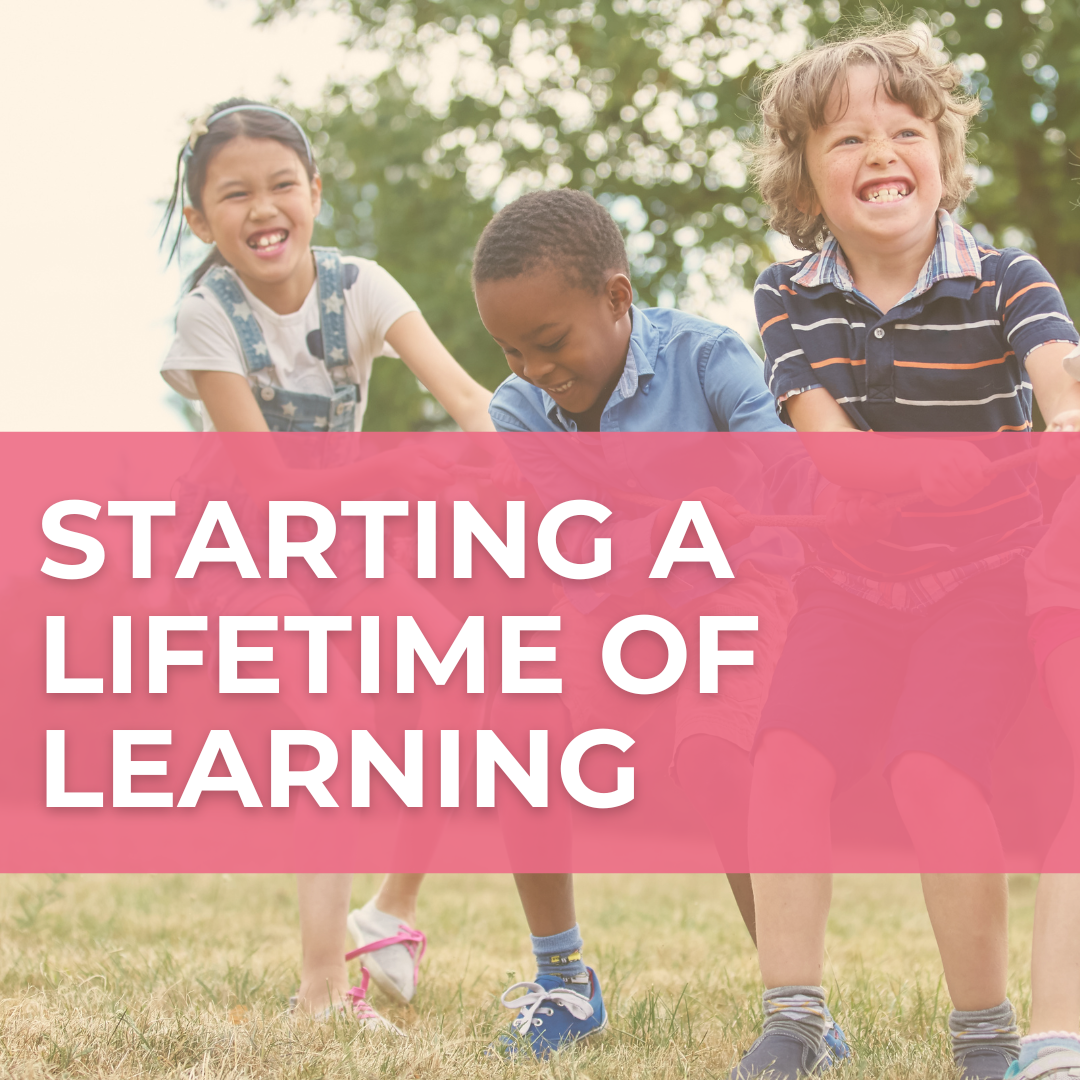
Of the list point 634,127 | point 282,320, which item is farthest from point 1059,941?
point 634,127

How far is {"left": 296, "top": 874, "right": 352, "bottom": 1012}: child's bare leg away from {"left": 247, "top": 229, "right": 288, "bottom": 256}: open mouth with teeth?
4.48ft

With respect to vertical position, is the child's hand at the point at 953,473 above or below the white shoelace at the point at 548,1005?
above

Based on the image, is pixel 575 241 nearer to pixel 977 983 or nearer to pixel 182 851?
pixel 977 983

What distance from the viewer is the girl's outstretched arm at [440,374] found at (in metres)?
2.96

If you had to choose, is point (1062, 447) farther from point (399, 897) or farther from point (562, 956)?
point (399, 897)

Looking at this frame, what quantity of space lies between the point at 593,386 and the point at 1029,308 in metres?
0.80

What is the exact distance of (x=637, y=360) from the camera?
2.49 metres

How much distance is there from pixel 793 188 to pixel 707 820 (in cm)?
114

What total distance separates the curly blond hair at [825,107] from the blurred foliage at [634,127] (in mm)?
5774

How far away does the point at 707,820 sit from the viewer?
7.62 feet

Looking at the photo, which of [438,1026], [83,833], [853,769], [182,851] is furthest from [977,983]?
[83,833]

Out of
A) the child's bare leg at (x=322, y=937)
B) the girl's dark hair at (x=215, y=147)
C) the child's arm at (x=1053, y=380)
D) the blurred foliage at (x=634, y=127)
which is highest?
the blurred foliage at (x=634, y=127)

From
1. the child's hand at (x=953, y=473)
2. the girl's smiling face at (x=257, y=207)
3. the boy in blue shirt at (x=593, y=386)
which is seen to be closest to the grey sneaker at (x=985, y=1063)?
the boy in blue shirt at (x=593, y=386)

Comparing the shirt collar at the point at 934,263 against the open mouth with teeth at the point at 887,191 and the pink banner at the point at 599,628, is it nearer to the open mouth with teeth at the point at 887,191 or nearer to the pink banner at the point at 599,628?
the open mouth with teeth at the point at 887,191
